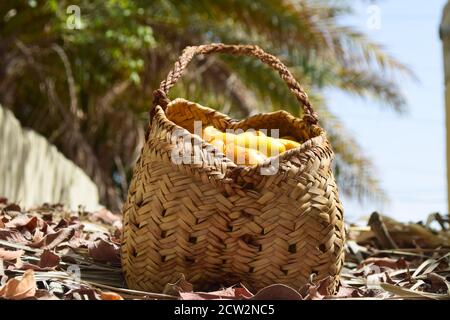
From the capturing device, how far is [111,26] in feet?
25.9

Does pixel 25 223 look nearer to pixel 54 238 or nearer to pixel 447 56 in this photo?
pixel 54 238

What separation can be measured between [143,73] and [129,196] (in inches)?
285

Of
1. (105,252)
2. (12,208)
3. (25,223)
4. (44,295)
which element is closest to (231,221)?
(44,295)

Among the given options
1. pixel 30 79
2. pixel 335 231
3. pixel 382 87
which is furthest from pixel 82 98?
pixel 335 231

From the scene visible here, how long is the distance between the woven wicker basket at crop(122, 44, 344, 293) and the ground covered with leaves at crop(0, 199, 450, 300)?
8 centimetres

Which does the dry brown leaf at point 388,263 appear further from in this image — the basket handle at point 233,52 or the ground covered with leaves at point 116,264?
the basket handle at point 233,52

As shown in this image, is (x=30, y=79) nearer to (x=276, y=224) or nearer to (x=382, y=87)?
(x=382, y=87)

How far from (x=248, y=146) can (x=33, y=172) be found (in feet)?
15.8

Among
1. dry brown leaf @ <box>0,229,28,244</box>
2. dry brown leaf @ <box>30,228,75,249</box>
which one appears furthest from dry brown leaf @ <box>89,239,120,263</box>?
dry brown leaf @ <box>0,229,28,244</box>

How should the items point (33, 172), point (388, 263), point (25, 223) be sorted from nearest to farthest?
point (25, 223) → point (388, 263) → point (33, 172)

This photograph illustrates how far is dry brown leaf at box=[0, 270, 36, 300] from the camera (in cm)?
186

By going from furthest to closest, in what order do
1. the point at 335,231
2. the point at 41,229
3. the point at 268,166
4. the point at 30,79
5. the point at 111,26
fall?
1. the point at 30,79
2. the point at 111,26
3. the point at 41,229
4. the point at 335,231
5. the point at 268,166

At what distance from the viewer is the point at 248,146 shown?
92.0 inches

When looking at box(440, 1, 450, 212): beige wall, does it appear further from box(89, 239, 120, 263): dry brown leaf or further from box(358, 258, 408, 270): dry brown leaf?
box(89, 239, 120, 263): dry brown leaf
